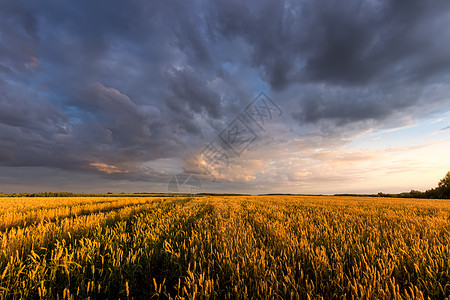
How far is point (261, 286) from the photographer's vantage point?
187cm

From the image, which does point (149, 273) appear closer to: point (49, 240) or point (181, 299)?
point (181, 299)

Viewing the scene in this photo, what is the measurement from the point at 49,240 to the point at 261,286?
4894 millimetres

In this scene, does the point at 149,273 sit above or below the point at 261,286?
below

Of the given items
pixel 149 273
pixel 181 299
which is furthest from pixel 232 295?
pixel 149 273

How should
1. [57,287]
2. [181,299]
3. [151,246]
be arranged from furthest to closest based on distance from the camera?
[151,246]
[57,287]
[181,299]

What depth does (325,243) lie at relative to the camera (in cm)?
352

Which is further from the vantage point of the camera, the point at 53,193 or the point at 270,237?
the point at 53,193

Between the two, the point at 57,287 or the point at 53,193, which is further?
the point at 53,193

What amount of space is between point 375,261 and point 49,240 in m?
6.21

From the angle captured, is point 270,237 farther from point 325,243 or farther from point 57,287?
point 57,287

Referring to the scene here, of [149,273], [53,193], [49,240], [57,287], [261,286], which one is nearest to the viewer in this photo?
[261,286]

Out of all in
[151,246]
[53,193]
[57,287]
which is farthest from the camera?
[53,193]

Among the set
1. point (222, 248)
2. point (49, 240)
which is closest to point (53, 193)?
point (49, 240)

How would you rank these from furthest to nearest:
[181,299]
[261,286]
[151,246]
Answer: [151,246] < [261,286] < [181,299]
